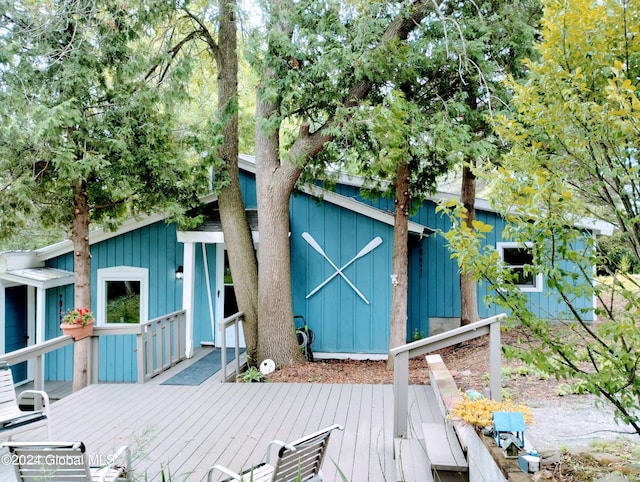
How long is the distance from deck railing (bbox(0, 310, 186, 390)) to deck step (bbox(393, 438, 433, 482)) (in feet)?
12.9

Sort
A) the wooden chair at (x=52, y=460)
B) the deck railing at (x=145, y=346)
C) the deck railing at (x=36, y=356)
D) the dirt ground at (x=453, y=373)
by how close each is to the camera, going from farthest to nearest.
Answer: the dirt ground at (x=453, y=373) → the deck railing at (x=145, y=346) → the deck railing at (x=36, y=356) → the wooden chair at (x=52, y=460)

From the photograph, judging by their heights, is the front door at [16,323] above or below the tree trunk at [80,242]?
below

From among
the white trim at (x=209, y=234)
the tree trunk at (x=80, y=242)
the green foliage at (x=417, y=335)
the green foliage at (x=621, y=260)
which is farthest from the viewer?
the green foliage at (x=417, y=335)

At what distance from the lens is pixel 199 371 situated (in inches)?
305

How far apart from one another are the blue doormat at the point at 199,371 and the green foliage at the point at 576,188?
554 centimetres

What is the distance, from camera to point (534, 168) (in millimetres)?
2609

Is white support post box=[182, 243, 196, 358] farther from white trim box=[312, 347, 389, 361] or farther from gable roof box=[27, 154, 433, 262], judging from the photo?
white trim box=[312, 347, 389, 361]

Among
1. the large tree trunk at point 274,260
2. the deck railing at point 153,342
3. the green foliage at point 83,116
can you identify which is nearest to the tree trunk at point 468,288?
the large tree trunk at point 274,260

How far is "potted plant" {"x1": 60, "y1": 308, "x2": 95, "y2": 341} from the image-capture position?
6.32 m

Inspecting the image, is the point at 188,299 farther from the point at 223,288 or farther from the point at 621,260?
the point at 621,260

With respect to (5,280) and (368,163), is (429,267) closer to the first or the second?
(368,163)

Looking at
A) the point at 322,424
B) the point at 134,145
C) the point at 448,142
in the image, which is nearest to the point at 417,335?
the point at 448,142

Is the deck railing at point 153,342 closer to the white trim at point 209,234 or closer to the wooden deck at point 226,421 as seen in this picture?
the wooden deck at point 226,421

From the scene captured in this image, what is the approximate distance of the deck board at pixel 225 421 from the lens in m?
4.20
